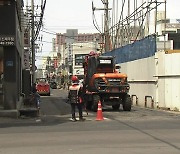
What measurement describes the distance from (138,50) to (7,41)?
1511 centimetres

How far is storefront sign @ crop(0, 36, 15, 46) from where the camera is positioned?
19.7 meters

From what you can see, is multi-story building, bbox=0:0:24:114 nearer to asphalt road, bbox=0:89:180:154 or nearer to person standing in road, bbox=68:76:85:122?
person standing in road, bbox=68:76:85:122

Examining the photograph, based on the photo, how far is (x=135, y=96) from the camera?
33781 millimetres

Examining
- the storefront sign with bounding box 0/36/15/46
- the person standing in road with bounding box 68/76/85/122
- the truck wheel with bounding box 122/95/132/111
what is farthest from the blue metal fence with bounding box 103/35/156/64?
the storefront sign with bounding box 0/36/15/46

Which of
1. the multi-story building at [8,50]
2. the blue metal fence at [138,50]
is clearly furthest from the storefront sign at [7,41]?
the blue metal fence at [138,50]

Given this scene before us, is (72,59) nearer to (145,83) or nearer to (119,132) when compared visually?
(145,83)

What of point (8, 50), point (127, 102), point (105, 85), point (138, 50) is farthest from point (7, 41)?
point (138, 50)

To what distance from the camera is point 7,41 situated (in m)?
19.8

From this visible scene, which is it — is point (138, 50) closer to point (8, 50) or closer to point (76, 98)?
point (8, 50)

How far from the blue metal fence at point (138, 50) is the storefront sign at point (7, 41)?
11760mm

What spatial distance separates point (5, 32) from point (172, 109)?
11279mm

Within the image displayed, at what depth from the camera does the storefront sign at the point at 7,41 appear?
19672mm

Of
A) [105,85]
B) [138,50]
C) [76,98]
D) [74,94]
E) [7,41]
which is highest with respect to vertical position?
[138,50]

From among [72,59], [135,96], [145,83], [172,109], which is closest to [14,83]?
[172,109]
